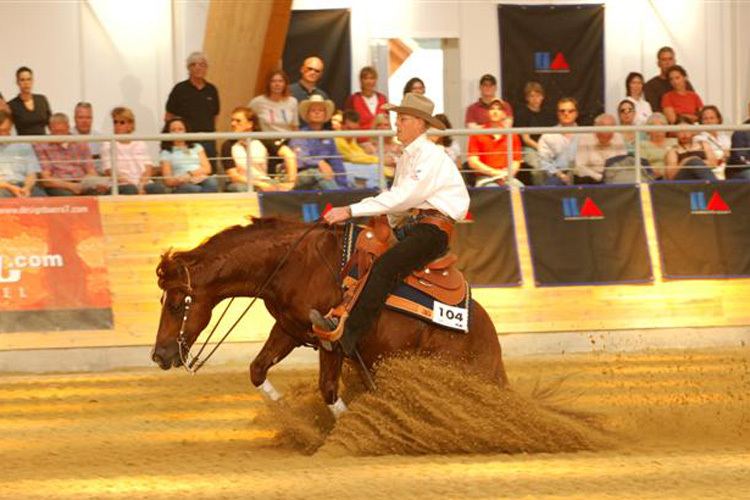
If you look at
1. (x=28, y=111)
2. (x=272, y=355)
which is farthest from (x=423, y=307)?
(x=28, y=111)

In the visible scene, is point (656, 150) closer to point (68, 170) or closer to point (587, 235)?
point (587, 235)

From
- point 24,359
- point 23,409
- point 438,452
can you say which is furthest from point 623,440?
point 24,359

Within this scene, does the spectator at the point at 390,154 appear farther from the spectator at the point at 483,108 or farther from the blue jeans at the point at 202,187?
the blue jeans at the point at 202,187

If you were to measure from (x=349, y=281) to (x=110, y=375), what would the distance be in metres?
4.87

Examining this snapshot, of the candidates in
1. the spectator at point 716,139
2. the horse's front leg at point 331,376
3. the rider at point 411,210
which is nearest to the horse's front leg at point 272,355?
the horse's front leg at point 331,376

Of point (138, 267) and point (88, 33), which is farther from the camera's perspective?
point (88, 33)

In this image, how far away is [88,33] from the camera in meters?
17.7

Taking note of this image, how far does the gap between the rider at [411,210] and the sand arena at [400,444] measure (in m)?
0.45

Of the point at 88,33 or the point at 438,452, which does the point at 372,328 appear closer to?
the point at 438,452

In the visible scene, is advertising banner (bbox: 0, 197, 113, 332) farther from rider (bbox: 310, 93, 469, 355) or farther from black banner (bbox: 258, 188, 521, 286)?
rider (bbox: 310, 93, 469, 355)

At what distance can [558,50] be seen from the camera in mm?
18906

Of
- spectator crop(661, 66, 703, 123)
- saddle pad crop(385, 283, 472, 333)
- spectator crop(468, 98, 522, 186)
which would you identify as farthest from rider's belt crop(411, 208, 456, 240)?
spectator crop(661, 66, 703, 123)

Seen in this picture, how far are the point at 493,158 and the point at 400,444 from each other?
245 inches

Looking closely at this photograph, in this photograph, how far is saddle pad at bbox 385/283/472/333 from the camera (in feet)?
28.8
